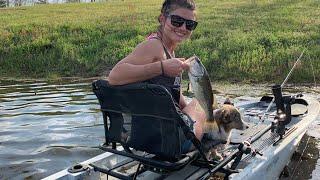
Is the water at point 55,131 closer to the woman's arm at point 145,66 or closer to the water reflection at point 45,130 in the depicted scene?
the water reflection at point 45,130

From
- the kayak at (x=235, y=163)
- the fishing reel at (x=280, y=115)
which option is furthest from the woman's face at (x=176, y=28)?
the fishing reel at (x=280, y=115)

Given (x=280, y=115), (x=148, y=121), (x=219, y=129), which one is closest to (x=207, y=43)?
(x=280, y=115)

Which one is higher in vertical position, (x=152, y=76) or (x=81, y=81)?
(x=152, y=76)

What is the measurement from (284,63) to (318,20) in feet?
23.6

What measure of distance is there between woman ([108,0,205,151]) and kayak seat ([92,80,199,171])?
12cm

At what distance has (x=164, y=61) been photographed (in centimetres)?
399

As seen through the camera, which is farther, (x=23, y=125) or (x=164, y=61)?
(x=23, y=125)

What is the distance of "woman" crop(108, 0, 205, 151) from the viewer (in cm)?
401

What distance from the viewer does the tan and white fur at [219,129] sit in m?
5.03

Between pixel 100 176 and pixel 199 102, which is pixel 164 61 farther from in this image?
pixel 100 176

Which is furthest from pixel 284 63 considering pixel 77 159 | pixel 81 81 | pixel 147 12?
pixel 147 12

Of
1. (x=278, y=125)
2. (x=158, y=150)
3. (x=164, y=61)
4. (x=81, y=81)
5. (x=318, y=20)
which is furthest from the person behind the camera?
(x=318, y=20)

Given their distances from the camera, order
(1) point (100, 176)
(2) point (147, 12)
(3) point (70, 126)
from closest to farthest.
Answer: (1) point (100, 176)
(3) point (70, 126)
(2) point (147, 12)

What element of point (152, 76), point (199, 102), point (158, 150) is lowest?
point (158, 150)
